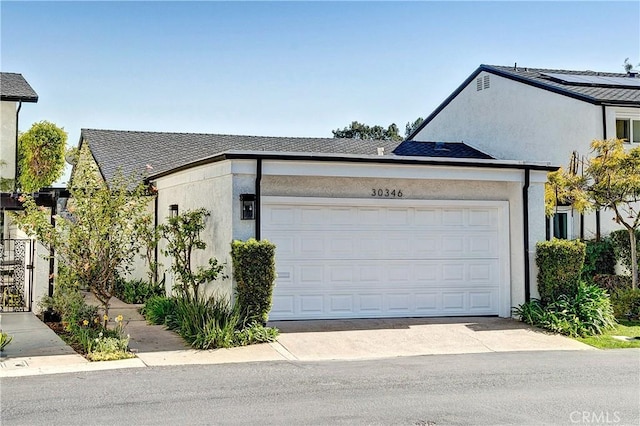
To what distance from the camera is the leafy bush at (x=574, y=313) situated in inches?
Result: 478

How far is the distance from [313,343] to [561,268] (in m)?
5.34

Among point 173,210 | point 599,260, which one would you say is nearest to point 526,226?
point 599,260

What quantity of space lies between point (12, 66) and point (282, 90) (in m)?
10.0

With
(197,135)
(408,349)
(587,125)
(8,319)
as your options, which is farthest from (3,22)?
(587,125)

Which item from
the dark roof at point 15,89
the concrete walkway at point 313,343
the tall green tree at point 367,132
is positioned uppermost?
the tall green tree at point 367,132

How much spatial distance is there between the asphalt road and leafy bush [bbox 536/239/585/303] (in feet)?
9.94

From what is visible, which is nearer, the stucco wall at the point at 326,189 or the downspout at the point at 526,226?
the stucco wall at the point at 326,189

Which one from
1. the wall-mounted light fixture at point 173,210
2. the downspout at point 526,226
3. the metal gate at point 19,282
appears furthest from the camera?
the metal gate at point 19,282

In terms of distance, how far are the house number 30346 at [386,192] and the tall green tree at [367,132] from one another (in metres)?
41.0

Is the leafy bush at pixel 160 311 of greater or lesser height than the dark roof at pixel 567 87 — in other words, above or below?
below

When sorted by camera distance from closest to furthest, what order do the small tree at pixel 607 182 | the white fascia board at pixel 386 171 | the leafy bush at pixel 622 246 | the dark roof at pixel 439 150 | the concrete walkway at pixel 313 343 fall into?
the concrete walkway at pixel 313 343 < the white fascia board at pixel 386 171 < the small tree at pixel 607 182 < the leafy bush at pixel 622 246 < the dark roof at pixel 439 150

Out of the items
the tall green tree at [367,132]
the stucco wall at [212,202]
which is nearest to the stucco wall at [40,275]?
the stucco wall at [212,202]

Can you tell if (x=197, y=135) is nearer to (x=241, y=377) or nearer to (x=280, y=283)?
(x=280, y=283)

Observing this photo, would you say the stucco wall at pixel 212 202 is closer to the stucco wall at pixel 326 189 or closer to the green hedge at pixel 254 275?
the stucco wall at pixel 326 189
